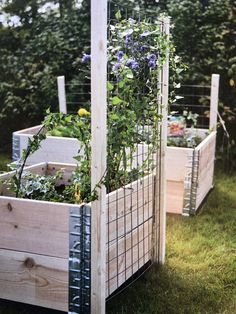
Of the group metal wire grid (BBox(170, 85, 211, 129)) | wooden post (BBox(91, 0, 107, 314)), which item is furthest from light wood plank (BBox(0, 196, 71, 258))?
metal wire grid (BBox(170, 85, 211, 129))

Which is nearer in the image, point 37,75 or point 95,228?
point 95,228

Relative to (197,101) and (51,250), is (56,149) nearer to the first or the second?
(51,250)

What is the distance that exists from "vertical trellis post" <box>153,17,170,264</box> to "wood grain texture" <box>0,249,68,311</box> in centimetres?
70

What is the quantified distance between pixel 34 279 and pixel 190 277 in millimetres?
805

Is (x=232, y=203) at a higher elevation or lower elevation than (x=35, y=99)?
lower

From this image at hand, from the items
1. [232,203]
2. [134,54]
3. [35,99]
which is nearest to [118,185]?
[134,54]

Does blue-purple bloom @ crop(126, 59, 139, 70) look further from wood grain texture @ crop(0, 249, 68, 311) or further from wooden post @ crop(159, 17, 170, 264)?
wood grain texture @ crop(0, 249, 68, 311)

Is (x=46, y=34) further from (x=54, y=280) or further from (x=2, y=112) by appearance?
(x=54, y=280)

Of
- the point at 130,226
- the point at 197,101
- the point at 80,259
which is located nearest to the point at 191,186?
the point at 130,226

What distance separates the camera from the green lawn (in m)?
2.26

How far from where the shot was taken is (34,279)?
2.11 metres

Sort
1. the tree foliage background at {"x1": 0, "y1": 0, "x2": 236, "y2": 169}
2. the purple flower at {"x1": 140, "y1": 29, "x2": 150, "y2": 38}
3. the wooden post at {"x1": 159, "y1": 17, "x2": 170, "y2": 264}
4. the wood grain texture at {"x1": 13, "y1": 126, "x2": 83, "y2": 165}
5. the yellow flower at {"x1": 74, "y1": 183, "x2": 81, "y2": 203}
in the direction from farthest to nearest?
the tree foliage background at {"x1": 0, "y1": 0, "x2": 236, "y2": 169}
the wood grain texture at {"x1": 13, "y1": 126, "x2": 83, "y2": 165}
the wooden post at {"x1": 159, "y1": 17, "x2": 170, "y2": 264}
the purple flower at {"x1": 140, "y1": 29, "x2": 150, "y2": 38}
the yellow flower at {"x1": 74, "y1": 183, "x2": 81, "y2": 203}

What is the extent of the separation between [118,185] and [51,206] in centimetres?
40

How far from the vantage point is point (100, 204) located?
1.99 metres
